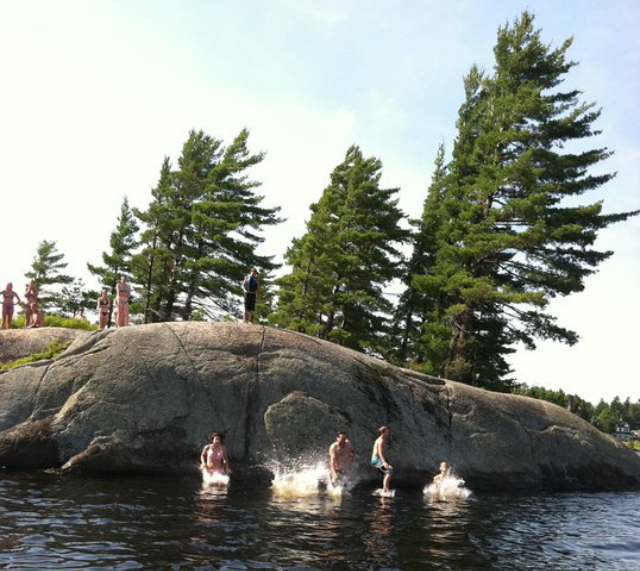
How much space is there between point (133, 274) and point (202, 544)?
38.3 m

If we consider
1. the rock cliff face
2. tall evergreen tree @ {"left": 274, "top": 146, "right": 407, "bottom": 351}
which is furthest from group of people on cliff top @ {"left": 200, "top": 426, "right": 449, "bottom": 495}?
tall evergreen tree @ {"left": 274, "top": 146, "right": 407, "bottom": 351}

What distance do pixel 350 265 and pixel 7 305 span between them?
682 inches

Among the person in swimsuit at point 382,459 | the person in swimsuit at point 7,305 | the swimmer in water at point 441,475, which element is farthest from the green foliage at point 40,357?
the swimmer in water at point 441,475

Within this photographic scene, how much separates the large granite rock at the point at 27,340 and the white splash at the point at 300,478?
7.93 metres

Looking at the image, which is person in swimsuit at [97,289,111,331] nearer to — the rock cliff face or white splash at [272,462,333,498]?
the rock cliff face

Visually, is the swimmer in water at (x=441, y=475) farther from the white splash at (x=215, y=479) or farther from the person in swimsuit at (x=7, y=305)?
the person in swimsuit at (x=7, y=305)

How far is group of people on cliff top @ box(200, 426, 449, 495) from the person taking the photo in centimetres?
1330

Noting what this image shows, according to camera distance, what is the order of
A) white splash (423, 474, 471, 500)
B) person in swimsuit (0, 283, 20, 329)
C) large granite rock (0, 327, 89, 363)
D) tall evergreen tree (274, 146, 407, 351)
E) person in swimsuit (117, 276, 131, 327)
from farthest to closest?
tall evergreen tree (274, 146, 407, 351) < person in swimsuit (0, 283, 20, 329) < person in swimsuit (117, 276, 131, 327) < large granite rock (0, 327, 89, 363) < white splash (423, 474, 471, 500)

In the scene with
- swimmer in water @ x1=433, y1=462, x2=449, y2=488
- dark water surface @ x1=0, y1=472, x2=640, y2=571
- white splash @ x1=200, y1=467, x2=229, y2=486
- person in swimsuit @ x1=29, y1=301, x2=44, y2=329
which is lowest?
dark water surface @ x1=0, y1=472, x2=640, y2=571

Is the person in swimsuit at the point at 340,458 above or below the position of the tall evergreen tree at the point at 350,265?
below

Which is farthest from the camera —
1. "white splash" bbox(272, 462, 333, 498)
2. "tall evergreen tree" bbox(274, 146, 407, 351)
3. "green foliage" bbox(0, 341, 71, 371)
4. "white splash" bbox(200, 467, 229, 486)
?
"tall evergreen tree" bbox(274, 146, 407, 351)

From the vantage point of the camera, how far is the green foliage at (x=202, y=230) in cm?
3228

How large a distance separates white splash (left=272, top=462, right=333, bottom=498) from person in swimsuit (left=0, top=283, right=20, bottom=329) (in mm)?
12827

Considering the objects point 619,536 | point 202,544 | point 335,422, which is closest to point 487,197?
point 335,422
